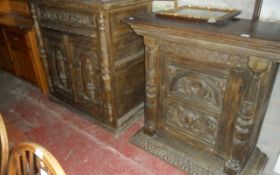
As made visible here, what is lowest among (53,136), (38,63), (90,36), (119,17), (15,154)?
(53,136)

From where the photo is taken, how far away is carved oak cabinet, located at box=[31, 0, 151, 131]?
1.72m

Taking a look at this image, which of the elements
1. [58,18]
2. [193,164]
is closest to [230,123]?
[193,164]

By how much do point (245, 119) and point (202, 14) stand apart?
2.39ft

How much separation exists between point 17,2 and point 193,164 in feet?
10.3

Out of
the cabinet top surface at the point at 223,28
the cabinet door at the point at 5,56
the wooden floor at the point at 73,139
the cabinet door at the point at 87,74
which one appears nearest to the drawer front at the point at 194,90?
the cabinet top surface at the point at 223,28

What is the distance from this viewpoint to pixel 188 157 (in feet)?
5.79

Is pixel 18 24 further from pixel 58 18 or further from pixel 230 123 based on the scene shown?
pixel 230 123

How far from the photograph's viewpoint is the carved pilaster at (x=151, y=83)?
1597 mm

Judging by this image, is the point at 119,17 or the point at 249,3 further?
Result: the point at 119,17

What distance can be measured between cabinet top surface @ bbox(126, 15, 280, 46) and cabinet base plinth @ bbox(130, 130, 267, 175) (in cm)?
93

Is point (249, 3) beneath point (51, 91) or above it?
above

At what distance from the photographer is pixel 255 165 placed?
1.69m

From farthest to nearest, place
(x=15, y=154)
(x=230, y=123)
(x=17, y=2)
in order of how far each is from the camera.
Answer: (x=17, y=2), (x=230, y=123), (x=15, y=154)

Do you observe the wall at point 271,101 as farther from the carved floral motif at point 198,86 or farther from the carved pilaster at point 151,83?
the carved pilaster at point 151,83
